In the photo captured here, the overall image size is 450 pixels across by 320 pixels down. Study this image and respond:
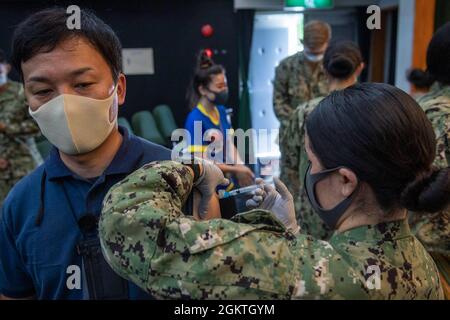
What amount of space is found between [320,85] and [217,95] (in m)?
1.03

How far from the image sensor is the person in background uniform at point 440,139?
1.24 metres

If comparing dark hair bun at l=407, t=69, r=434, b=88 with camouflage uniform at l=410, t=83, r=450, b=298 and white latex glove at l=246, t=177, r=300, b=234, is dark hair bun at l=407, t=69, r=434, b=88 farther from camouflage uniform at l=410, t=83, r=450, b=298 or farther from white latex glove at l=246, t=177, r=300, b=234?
white latex glove at l=246, t=177, r=300, b=234

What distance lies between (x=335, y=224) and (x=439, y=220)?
64 centimetres

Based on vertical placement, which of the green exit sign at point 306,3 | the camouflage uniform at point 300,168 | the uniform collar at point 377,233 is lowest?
the camouflage uniform at point 300,168

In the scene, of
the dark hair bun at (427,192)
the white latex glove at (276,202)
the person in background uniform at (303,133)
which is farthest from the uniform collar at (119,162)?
the person in background uniform at (303,133)

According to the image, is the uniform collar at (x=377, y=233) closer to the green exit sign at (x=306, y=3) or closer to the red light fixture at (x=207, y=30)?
the green exit sign at (x=306, y=3)

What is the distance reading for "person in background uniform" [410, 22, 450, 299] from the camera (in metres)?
1.24

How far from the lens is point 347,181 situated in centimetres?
73

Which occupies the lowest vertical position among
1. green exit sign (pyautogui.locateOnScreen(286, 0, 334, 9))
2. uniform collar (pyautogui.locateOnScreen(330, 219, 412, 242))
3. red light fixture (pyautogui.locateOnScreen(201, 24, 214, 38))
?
uniform collar (pyautogui.locateOnScreen(330, 219, 412, 242))

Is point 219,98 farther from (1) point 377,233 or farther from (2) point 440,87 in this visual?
(1) point 377,233

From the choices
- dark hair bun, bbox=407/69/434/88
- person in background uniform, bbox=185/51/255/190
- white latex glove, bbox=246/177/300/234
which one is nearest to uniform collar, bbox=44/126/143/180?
white latex glove, bbox=246/177/300/234

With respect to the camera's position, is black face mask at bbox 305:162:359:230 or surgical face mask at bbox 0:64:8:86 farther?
surgical face mask at bbox 0:64:8:86

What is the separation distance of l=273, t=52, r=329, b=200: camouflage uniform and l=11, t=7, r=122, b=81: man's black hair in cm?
230

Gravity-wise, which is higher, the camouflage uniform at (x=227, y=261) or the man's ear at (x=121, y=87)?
the man's ear at (x=121, y=87)
